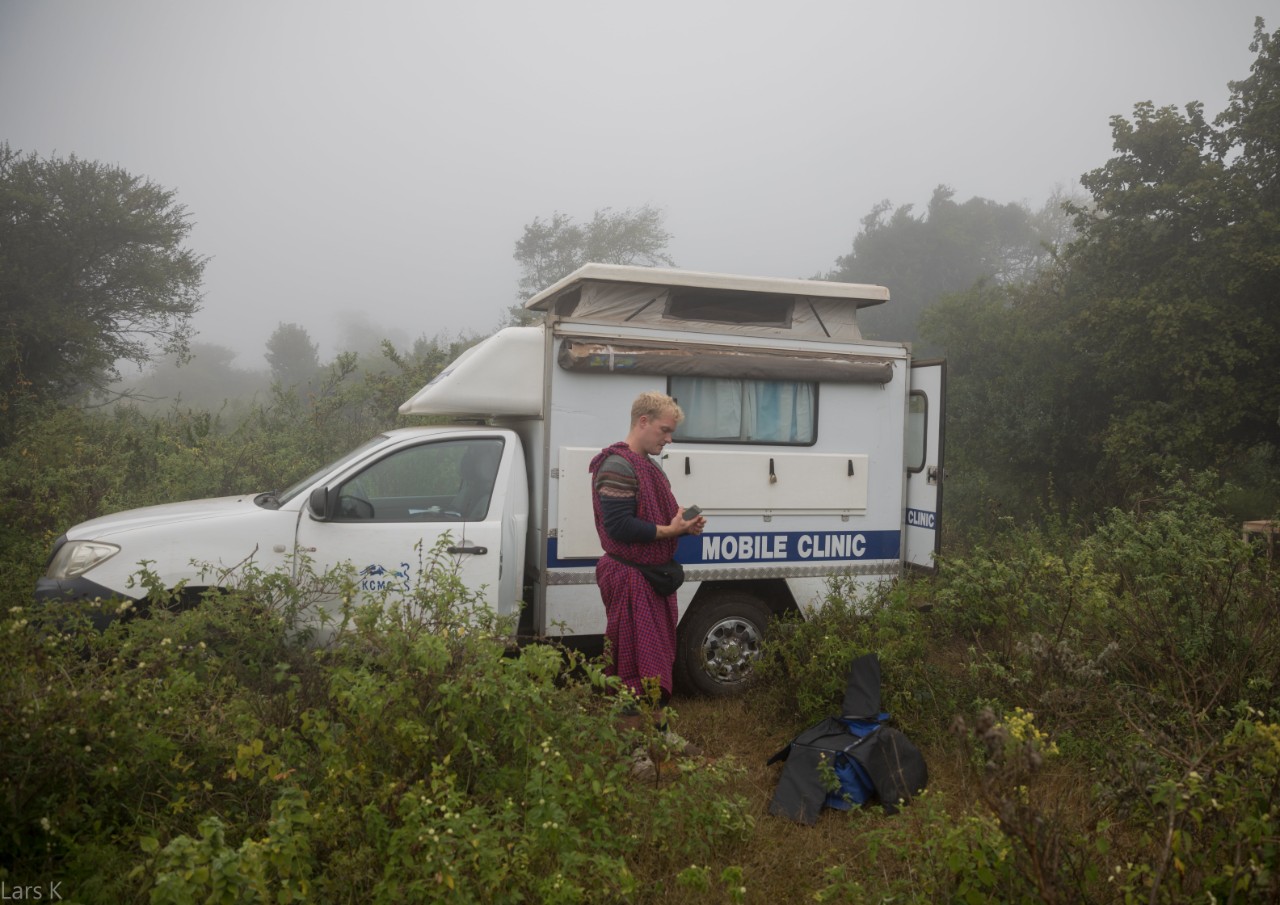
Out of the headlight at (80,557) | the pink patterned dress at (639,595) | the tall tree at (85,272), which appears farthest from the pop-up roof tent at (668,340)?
the tall tree at (85,272)

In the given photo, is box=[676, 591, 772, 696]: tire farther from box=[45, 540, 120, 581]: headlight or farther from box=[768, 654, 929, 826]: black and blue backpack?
box=[45, 540, 120, 581]: headlight

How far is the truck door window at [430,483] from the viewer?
5.38 m

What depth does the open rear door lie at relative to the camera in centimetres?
634

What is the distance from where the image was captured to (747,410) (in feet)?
19.9

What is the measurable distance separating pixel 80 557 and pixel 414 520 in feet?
5.69

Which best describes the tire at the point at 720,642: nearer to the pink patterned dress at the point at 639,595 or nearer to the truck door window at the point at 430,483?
the pink patterned dress at the point at 639,595

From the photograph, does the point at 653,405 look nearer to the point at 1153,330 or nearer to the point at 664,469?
the point at 664,469

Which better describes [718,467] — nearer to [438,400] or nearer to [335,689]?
[438,400]

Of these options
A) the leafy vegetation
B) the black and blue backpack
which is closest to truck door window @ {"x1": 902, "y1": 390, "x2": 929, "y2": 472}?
the leafy vegetation

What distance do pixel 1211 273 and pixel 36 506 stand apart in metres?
15.5

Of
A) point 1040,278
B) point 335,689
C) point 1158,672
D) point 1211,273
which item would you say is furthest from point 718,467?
point 1040,278

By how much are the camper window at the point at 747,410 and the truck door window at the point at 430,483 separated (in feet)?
4.13

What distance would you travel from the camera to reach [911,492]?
6582 mm

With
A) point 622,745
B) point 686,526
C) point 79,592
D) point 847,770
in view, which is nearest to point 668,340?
point 686,526
